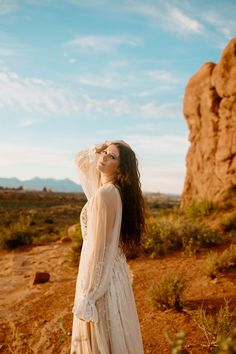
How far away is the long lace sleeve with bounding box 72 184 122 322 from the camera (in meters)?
2.69

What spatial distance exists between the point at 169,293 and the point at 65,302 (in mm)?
1885

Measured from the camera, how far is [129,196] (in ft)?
9.80

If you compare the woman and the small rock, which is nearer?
the woman

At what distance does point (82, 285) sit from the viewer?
8.96 feet

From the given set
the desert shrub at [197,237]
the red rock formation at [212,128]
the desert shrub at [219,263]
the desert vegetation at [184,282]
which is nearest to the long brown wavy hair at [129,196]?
the desert vegetation at [184,282]

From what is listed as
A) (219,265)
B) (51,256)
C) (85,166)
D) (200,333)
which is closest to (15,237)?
(51,256)

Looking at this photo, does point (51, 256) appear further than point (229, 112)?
No

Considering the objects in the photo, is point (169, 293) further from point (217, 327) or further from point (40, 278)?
point (40, 278)

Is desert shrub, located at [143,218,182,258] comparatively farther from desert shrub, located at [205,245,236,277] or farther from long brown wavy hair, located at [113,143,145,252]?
long brown wavy hair, located at [113,143,145,252]

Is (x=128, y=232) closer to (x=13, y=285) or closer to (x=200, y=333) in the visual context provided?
(x=200, y=333)

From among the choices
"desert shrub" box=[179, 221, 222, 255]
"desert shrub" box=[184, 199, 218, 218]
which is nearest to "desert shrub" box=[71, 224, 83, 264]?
"desert shrub" box=[179, 221, 222, 255]

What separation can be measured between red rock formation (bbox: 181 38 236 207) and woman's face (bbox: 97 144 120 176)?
9.37 metres

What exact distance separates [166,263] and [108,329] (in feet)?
16.0

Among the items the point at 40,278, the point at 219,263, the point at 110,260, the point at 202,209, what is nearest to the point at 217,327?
the point at 110,260
